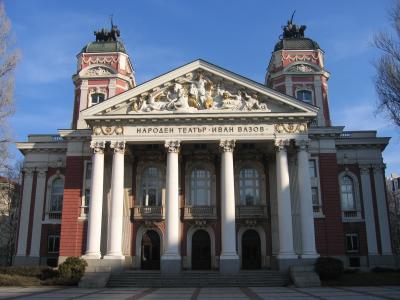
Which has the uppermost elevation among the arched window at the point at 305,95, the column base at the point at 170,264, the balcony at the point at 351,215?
the arched window at the point at 305,95

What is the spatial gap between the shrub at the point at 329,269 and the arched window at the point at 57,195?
2261 centimetres

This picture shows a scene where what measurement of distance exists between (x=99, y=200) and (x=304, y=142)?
15.5 metres

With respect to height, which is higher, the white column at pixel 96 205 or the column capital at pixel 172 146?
the column capital at pixel 172 146

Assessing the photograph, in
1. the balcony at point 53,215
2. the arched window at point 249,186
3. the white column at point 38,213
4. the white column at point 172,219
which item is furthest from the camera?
the balcony at point 53,215

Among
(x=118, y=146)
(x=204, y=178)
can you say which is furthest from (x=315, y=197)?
(x=118, y=146)

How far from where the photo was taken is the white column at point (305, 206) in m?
30.5

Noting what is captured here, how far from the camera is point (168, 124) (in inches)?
1273

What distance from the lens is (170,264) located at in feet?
96.5

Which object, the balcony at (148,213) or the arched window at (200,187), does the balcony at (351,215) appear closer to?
the arched window at (200,187)

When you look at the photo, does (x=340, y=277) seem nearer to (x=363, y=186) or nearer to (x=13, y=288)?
(x=363, y=186)

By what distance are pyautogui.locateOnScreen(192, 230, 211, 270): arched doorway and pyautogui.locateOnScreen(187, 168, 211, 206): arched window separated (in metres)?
2.45

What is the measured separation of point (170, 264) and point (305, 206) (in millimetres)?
10374

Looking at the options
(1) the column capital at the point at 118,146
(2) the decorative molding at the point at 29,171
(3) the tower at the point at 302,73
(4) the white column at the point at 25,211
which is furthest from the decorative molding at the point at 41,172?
(3) the tower at the point at 302,73

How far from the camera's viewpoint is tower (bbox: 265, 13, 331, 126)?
4112 centimetres
